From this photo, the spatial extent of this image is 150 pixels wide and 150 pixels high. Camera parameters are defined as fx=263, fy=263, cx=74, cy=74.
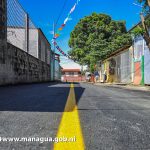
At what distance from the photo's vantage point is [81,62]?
143 feet

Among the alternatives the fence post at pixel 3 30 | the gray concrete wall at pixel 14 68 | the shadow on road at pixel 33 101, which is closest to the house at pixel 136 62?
the gray concrete wall at pixel 14 68

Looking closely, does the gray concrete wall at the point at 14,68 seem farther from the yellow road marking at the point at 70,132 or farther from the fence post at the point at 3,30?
the yellow road marking at the point at 70,132

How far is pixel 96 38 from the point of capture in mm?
43000

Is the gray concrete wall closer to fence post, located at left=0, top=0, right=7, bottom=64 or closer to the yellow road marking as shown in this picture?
fence post, located at left=0, top=0, right=7, bottom=64

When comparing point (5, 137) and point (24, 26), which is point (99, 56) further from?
point (5, 137)

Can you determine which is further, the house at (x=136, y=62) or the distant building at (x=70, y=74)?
the distant building at (x=70, y=74)

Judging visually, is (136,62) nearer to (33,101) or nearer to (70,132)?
(33,101)

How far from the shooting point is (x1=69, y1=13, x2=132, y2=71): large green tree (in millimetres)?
41312

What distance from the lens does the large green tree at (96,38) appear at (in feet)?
136

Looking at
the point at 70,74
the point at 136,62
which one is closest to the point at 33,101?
the point at 136,62

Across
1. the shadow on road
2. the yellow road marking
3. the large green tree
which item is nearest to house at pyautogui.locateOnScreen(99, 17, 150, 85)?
the large green tree

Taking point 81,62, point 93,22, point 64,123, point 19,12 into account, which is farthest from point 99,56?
point 64,123

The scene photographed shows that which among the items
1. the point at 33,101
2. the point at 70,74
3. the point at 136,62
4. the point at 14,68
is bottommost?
the point at 33,101

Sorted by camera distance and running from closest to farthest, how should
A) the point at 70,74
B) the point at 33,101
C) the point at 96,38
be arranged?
the point at 33,101 → the point at 96,38 → the point at 70,74
